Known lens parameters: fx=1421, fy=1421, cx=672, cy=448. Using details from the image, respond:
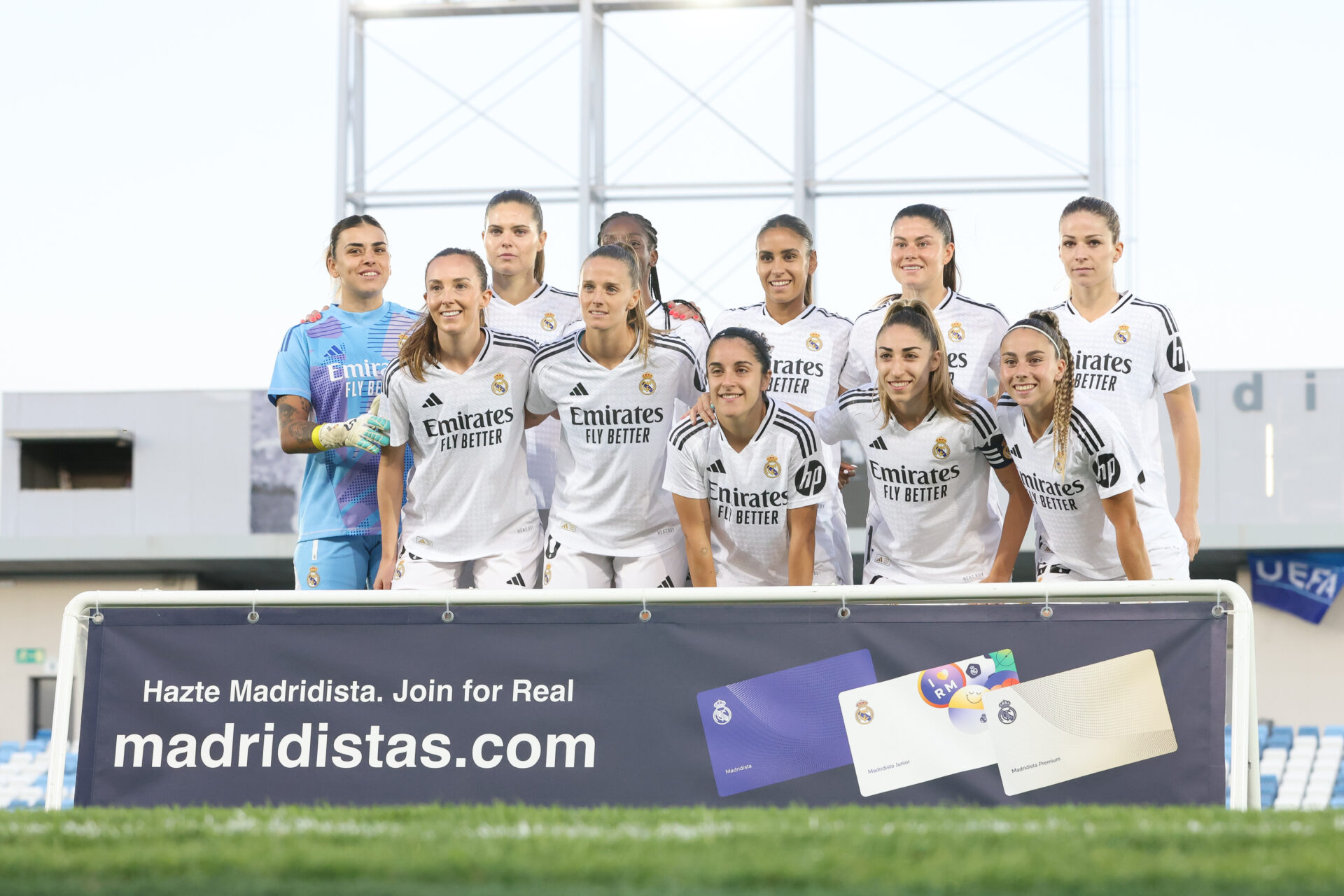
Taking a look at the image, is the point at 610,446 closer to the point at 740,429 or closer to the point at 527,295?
the point at 740,429

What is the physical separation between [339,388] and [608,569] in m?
1.37

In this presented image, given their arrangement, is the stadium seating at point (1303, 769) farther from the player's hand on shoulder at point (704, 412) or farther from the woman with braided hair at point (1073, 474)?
the player's hand on shoulder at point (704, 412)

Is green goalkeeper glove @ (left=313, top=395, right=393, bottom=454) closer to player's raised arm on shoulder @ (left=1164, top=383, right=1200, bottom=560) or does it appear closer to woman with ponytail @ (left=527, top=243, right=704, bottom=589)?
woman with ponytail @ (left=527, top=243, right=704, bottom=589)

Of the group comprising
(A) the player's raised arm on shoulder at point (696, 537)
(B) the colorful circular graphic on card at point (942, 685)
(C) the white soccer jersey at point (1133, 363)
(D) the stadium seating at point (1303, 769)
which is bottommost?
(D) the stadium seating at point (1303, 769)

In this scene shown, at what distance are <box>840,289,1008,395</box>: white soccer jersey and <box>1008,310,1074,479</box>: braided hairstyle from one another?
62 centimetres

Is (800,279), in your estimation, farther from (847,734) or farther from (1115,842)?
(1115,842)

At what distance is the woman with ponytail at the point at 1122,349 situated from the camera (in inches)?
214

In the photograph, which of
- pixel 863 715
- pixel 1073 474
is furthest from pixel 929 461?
pixel 863 715

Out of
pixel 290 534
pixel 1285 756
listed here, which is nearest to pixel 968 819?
pixel 1285 756

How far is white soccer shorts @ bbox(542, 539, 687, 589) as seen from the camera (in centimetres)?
539

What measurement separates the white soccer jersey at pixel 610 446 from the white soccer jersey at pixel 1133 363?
1.61 meters

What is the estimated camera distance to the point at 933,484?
5.30m

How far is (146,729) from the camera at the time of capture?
428 cm

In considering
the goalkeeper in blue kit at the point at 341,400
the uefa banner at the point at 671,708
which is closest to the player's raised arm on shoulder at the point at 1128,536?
the uefa banner at the point at 671,708
